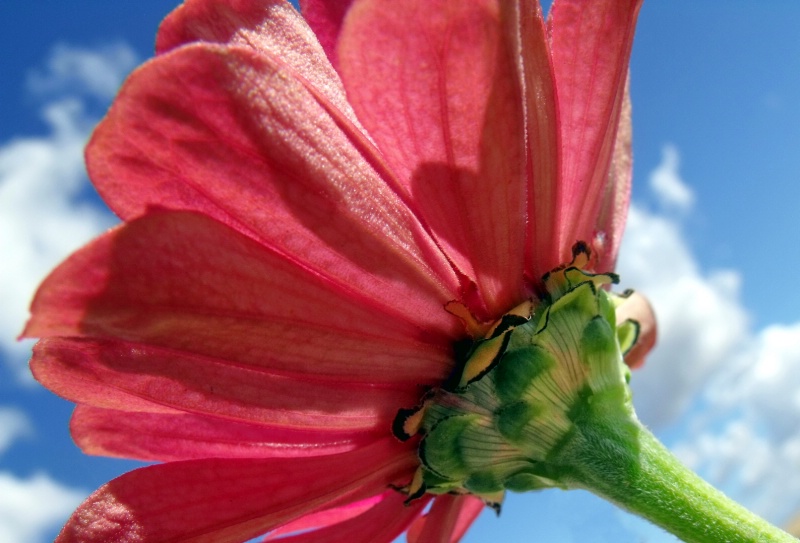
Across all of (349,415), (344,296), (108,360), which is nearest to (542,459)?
(349,415)

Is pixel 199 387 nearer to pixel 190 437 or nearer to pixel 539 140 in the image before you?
pixel 190 437

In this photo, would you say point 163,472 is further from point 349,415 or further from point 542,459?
point 542,459

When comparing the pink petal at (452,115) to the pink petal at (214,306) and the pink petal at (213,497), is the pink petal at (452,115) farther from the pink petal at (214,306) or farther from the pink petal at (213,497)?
the pink petal at (213,497)

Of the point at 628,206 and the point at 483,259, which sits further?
the point at 628,206

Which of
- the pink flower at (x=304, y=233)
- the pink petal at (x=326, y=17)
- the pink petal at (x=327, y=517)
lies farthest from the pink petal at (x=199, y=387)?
the pink petal at (x=326, y=17)

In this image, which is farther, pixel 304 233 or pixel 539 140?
pixel 539 140

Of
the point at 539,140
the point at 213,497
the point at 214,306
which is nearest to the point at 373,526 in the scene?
the point at 213,497
